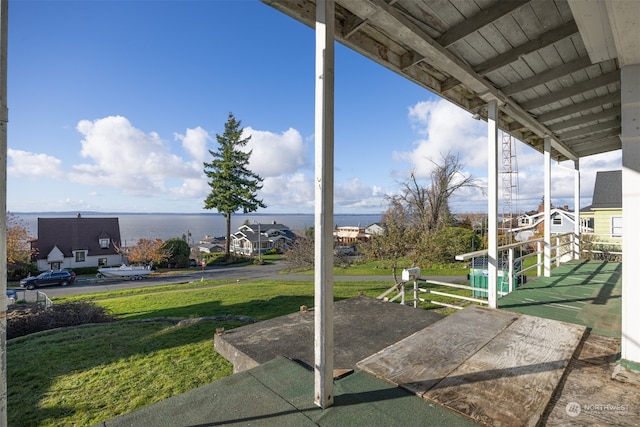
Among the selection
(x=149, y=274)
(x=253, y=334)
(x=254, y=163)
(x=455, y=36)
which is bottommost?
(x=149, y=274)

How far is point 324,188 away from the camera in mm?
1578

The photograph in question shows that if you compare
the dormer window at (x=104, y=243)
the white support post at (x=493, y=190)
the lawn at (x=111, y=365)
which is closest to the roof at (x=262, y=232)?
the dormer window at (x=104, y=243)

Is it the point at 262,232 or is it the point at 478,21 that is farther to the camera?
the point at 262,232

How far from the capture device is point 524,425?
1.45 meters

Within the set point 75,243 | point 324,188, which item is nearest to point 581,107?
point 324,188

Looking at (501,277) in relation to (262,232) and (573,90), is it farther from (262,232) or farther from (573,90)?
(262,232)

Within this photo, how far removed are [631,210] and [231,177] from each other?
96.9ft

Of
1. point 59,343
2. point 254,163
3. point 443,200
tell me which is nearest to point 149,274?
point 254,163

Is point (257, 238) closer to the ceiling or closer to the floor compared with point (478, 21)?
closer to the floor

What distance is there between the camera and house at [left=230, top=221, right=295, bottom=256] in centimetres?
3962

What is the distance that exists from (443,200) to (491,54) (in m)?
21.9

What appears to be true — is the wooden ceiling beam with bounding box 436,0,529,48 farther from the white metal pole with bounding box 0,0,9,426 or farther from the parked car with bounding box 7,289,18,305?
the parked car with bounding box 7,289,18,305

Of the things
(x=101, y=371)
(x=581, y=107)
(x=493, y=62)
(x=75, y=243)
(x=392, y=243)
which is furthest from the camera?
(x=75, y=243)

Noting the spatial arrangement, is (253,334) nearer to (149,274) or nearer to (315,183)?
(315,183)
